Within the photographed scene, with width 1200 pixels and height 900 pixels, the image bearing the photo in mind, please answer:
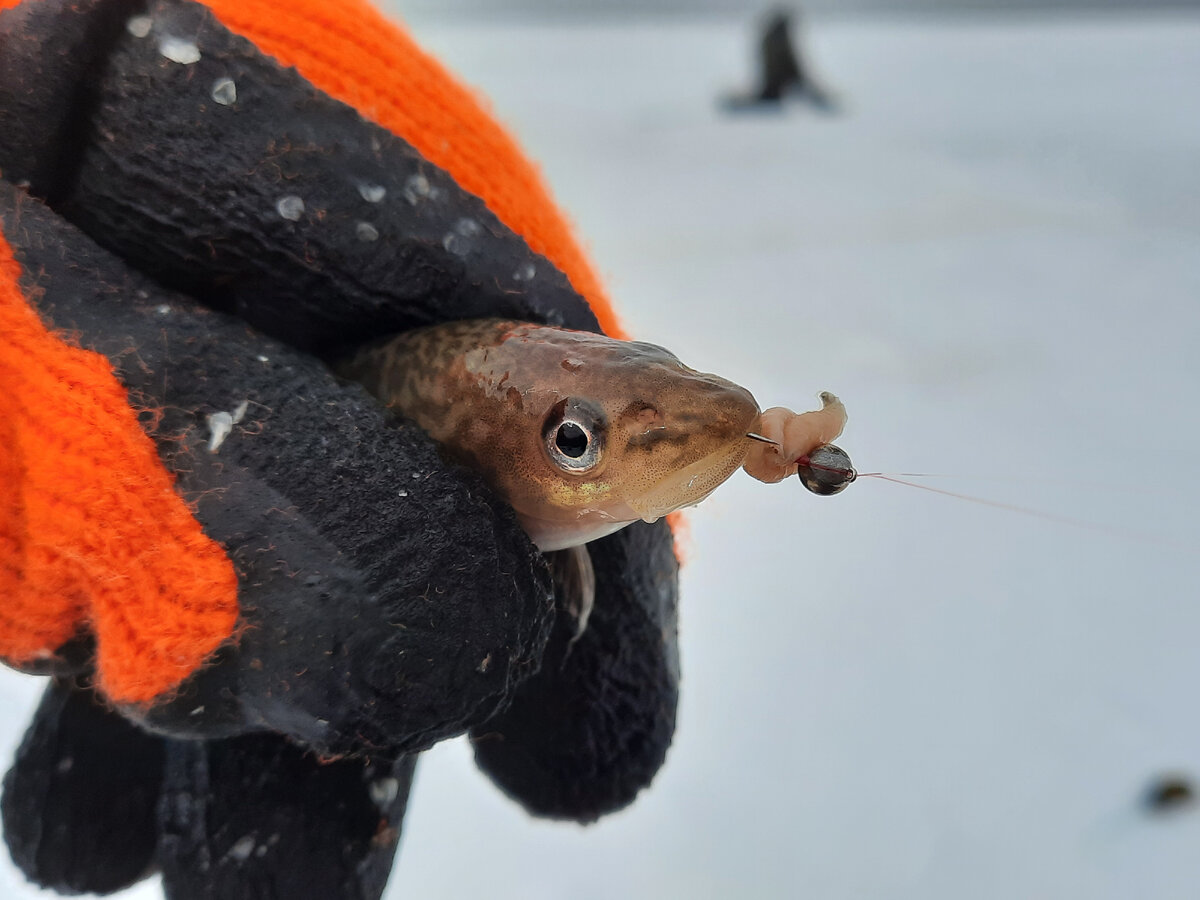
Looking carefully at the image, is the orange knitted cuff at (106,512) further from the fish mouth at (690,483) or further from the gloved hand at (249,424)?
the fish mouth at (690,483)

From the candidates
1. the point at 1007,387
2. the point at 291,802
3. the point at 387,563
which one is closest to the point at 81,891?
the point at 291,802

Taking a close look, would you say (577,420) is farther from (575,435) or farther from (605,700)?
(605,700)

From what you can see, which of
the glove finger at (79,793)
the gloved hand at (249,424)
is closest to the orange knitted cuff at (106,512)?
the gloved hand at (249,424)

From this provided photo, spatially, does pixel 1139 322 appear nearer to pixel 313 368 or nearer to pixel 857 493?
pixel 857 493

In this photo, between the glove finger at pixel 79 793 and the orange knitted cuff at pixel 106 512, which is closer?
the orange knitted cuff at pixel 106 512

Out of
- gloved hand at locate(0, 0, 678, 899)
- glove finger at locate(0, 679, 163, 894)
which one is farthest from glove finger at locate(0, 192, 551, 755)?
glove finger at locate(0, 679, 163, 894)

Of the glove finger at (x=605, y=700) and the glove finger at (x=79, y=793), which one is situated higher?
the glove finger at (x=605, y=700)

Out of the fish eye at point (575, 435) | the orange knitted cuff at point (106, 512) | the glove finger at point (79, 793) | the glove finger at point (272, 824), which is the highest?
the fish eye at point (575, 435)

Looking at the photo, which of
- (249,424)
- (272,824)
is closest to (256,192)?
(249,424)
